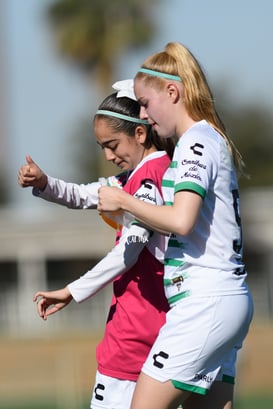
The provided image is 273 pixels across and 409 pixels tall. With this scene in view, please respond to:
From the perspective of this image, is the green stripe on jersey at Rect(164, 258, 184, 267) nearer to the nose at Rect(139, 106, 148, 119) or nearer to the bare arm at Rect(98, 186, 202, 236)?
the bare arm at Rect(98, 186, 202, 236)

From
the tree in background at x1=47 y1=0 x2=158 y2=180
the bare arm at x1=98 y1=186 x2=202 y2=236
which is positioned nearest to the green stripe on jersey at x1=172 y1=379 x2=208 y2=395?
the bare arm at x1=98 y1=186 x2=202 y2=236

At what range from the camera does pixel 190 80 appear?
5012 mm

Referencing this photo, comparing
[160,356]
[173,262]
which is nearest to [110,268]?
[173,262]

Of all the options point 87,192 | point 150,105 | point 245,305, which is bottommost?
point 245,305

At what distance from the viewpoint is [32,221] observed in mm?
41750

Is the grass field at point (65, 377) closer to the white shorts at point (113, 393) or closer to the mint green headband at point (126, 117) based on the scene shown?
the white shorts at point (113, 393)

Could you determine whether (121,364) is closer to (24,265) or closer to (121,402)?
(121,402)

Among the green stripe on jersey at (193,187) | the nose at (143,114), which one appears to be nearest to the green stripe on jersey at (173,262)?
the green stripe on jersey at (193,187)

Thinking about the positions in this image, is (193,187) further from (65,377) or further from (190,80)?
(65,377)

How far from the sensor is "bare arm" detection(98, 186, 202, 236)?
187 inches

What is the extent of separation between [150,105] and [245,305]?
100 centimetres

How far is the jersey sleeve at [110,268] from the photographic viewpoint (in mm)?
5293

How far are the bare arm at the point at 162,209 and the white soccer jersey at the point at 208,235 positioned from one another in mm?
94

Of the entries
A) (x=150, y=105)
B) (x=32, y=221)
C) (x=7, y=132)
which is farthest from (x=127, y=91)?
(x=7, y=132)
